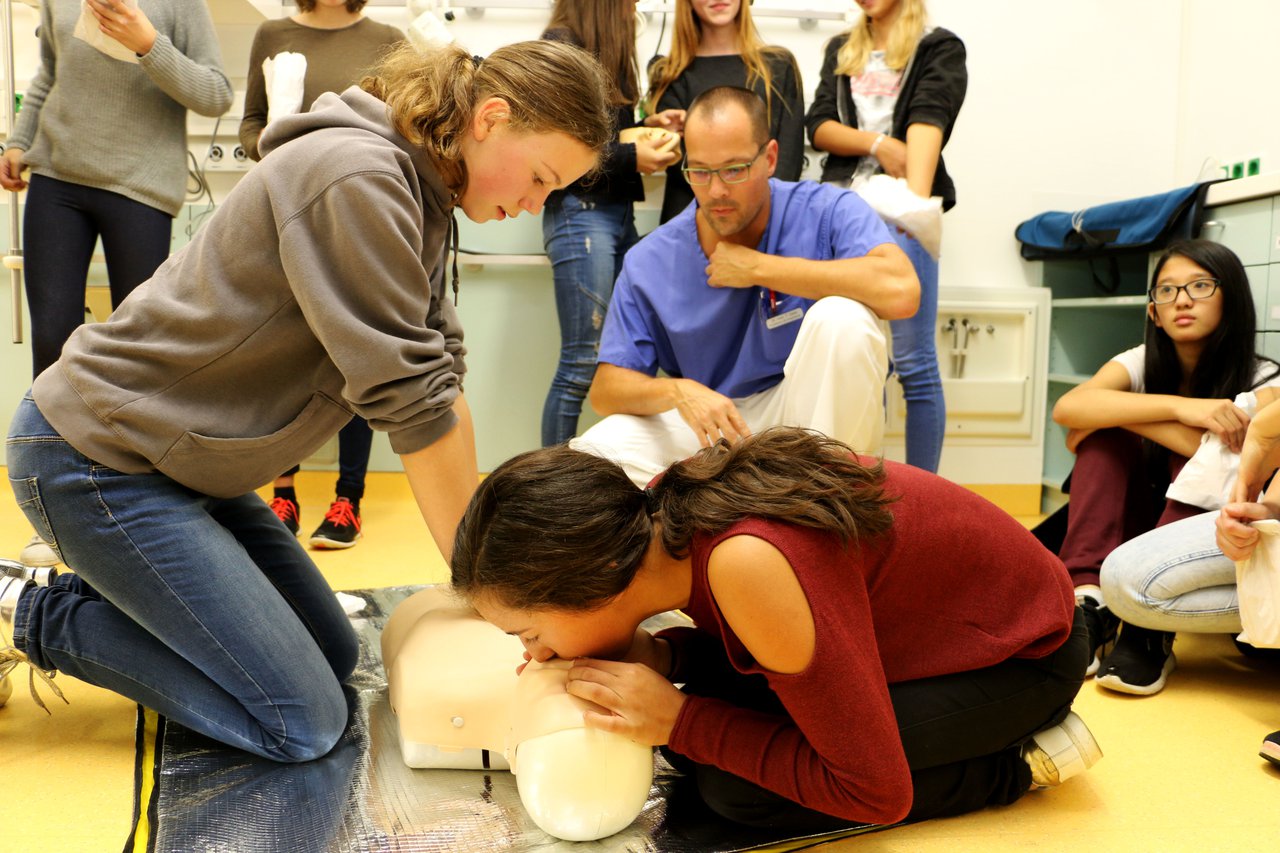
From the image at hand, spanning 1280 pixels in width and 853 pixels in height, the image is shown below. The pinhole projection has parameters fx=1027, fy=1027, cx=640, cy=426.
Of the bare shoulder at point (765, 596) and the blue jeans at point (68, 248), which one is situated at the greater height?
the blue jeans at point (68, 248)

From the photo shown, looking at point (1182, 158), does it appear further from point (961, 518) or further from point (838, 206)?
point (961, 518)

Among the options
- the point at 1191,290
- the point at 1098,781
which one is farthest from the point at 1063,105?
the point at 1098,781

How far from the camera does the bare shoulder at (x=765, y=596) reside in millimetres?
918

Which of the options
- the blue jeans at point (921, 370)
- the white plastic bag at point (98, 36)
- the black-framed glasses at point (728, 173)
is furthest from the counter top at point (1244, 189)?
the white plastic bag at point (98, 36)

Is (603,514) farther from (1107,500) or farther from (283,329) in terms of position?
(1107,500)

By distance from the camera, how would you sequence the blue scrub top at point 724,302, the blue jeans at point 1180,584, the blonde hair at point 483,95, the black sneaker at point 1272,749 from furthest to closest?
the blue scrub top at point 724,302, the blue jeans at point 1180,584, the black sneaker at point 1272,749, the blonde hair at point 483,95

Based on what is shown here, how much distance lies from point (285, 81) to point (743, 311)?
1.26 m

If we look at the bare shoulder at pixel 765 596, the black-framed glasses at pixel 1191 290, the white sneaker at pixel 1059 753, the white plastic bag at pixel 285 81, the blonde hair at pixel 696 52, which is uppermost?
the blonde hair at pixel 696 52

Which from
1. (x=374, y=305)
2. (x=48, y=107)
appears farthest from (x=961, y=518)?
(x=48, y=107)

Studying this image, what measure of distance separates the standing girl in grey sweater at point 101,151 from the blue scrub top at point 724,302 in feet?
3.58

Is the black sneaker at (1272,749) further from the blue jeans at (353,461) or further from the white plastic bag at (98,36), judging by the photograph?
the white plastic bag at (98,36)

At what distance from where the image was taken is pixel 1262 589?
1492 millimetres

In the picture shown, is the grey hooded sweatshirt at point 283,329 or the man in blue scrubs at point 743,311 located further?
the man in blue scrubs at point 743,311

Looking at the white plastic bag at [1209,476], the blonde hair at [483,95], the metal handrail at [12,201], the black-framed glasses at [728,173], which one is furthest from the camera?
the metal handrail at [12,201]
